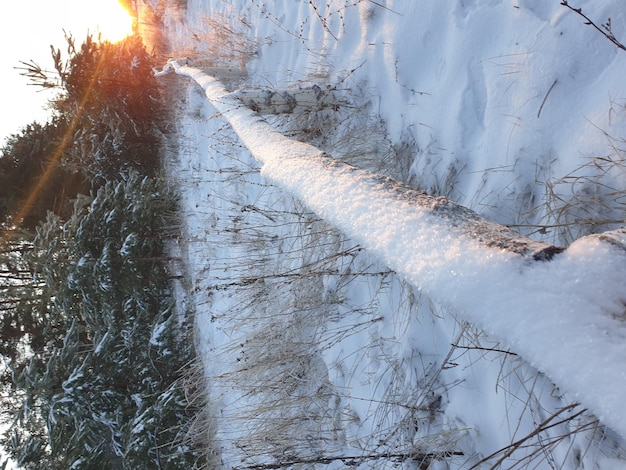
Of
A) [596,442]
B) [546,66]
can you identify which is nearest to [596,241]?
[596,442]

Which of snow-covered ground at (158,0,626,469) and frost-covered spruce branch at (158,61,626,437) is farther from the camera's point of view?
snow-covered ground at (158,0,626,469)

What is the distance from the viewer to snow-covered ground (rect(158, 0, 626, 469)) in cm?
93

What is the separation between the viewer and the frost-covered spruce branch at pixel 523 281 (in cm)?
83

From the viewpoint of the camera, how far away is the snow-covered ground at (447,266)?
3.06 feet

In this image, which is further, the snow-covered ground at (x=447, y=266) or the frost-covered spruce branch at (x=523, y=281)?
the snow-covered ground at (x=447, y=266)

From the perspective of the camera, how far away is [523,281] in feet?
3.03

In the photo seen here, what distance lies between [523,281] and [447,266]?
6.9 inches

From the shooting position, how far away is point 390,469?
7.70 feet

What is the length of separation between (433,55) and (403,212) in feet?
5.36

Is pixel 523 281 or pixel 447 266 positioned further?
pixel 447 266

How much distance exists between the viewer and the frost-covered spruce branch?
83 centimetres

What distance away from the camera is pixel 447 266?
1.03 metres

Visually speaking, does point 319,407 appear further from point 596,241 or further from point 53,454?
point 53,454

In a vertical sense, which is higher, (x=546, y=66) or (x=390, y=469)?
(x=546, y=66)
